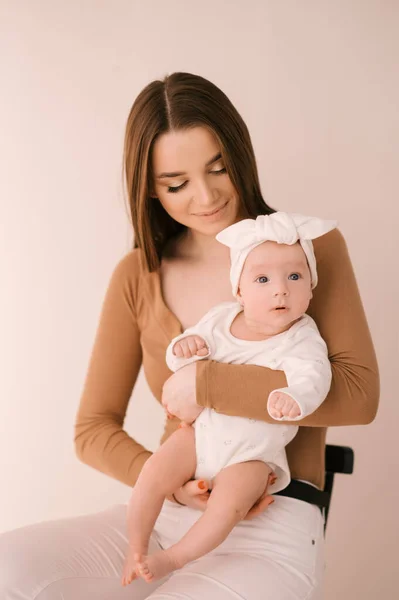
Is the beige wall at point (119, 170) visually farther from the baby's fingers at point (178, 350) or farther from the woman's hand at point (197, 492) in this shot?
the woman's hand at point (197, 492)

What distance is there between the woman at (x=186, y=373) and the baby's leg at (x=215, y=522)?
6 centimetres

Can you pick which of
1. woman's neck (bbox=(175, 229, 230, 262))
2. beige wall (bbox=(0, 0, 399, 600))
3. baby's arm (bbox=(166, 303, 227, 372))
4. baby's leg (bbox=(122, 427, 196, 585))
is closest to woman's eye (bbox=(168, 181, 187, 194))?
woman's neck (bbox=(175, 229, 230, 262))

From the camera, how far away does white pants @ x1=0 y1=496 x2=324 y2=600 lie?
1556 mm

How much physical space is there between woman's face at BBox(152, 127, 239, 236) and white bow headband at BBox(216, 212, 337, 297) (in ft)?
0.58

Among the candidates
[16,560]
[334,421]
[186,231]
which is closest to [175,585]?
[16,560]

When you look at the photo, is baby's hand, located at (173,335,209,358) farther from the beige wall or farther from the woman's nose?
the beige wall

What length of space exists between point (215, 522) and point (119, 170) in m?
1.50

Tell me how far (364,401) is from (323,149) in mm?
1091

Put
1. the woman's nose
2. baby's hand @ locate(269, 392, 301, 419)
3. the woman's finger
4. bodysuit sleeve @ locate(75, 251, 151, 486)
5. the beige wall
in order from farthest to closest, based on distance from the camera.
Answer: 1. the beige wall
2. bodysuit sleeve @ locate(75, 251, 151, 486)
3. the woman's nose
4. the woman's finger
5. baby's hand @ locate(269, 392, 301, 419)

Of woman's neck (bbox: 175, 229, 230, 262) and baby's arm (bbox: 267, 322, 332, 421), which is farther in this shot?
woman's neck (bbox: 175, 229, 230, 262)

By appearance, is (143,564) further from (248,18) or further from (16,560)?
(248,18)

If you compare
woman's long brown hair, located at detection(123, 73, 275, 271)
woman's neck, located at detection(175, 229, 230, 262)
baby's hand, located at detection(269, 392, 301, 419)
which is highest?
woman's long brown hair, located at detection(123, 73, 275, 271)

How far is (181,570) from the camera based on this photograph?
5.45ft

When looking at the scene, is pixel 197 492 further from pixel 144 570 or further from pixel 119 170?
pixel 119 170
